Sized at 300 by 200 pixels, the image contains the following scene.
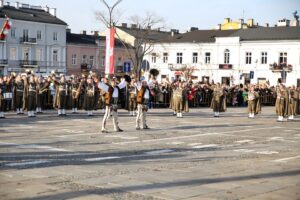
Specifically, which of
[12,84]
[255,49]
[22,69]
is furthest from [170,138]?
[22,69]

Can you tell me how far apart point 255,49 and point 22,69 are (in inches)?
1333

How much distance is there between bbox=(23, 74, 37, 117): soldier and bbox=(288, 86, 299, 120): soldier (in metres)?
12.8

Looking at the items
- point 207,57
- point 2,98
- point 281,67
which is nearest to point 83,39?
point 207,57

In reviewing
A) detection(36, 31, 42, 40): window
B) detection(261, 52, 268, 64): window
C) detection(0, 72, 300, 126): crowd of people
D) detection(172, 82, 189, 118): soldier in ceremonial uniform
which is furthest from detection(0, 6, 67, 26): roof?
detection(172, 82, 189, 118): soldier in ceremonial uniform

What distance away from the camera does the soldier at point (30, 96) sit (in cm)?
2533

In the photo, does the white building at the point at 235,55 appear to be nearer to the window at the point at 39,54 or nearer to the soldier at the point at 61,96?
the window at the point at 39,54

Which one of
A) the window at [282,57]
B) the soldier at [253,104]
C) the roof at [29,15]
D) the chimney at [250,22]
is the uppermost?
the chimney at [250,22]

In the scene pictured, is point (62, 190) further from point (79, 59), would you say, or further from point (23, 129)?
point (79, 59)

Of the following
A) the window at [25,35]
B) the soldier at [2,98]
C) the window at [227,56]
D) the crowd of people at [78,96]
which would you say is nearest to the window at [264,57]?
the window at [227,56]

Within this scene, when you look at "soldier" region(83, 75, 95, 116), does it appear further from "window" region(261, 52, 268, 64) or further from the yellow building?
the yellow building

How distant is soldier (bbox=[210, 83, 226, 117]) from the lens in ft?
97.0

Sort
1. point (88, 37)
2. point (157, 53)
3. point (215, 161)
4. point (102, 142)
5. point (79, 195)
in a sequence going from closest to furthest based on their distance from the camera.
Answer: point (79, 195), point (215, 161), point (102, 142), point (157, 53), point (88, 37)

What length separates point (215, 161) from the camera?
13367mm

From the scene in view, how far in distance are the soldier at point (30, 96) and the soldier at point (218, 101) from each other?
31.7 feet
